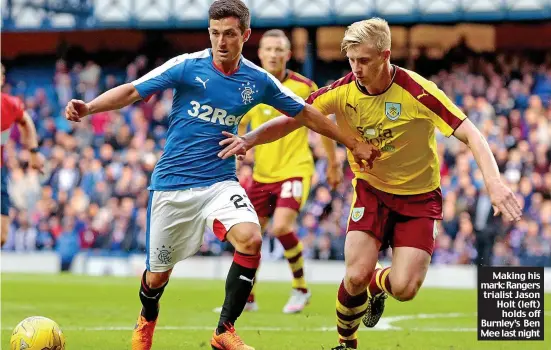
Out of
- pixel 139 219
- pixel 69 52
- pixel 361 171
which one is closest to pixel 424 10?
pixel 139 219

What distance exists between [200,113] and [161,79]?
1.30 feet

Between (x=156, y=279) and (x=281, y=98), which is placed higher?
(x=281, y=98)

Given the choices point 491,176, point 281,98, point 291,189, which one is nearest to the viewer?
point 491,176

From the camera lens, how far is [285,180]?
1291cm

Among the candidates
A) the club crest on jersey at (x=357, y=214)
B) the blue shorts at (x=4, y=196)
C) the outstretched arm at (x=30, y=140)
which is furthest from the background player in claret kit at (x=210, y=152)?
the blue shorts at (x=4, y=196)

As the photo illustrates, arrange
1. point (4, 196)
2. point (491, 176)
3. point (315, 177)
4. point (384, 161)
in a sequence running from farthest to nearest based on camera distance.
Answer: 1. point (315, 177)
2. point (4, 196)
3. point (384, 161)
4. point (491, 176)

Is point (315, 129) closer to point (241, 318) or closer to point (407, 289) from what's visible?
point (407, 289)

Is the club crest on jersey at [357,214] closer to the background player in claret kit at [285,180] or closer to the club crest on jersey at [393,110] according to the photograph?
the club crest on jersey at [393,110]

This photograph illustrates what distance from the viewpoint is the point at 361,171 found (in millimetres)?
8828

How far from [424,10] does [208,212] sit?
20.2 metres

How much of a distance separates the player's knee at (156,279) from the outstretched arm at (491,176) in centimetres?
248

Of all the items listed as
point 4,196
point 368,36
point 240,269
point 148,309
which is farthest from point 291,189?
point 368,36

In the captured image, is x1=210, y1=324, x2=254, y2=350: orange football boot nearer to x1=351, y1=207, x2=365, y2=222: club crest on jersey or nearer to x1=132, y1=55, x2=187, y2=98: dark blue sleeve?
x1=351, y1=207, x2=365, y2=222: club crest on jersey

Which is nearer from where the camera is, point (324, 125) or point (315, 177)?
point (324, 125)
